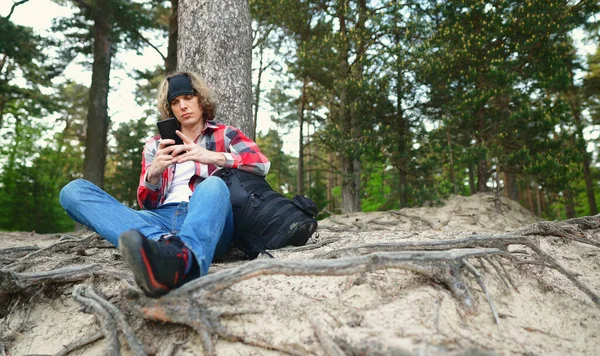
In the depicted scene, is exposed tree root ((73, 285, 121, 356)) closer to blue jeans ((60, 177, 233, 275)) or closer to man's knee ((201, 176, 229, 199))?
blue jeans ((60, 177, 233, 275))

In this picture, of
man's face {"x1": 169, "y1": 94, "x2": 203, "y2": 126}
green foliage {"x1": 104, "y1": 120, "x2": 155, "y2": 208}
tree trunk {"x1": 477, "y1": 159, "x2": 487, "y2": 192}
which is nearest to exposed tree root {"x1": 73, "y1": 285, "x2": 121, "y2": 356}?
man's face {"x1": 169, "y1": 94, "x2": 203, "y2": 126}

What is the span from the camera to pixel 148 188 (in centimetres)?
237

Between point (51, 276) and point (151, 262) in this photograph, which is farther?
point (51, 276)

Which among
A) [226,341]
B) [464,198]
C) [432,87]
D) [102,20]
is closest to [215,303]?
[226,341]

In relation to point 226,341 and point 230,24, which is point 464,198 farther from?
point 226,341

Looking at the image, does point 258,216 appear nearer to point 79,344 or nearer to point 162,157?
point 162,157

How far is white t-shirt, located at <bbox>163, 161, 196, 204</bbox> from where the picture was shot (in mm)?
2424

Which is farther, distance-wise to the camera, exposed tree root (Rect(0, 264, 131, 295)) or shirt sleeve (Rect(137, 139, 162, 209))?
shirt sleeve (Rect(137, 139, 162, 209))

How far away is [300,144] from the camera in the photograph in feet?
51.8

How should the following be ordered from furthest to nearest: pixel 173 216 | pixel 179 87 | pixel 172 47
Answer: pixel 172 47 < pixel 179 87 < pixel 173 216

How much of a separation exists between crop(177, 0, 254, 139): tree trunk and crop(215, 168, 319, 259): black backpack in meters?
1.19

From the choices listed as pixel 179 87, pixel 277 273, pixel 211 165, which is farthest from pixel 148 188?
pixel 277 273

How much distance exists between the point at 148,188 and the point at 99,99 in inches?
323

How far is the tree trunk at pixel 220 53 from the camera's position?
3.34 meters
